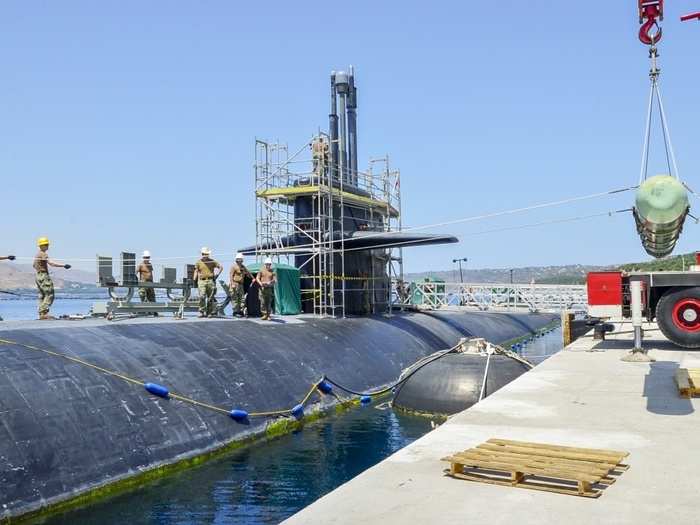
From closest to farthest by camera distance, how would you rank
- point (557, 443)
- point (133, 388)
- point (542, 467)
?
point (542, 467), point (557, 443), point (133, 388)

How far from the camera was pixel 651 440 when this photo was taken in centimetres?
830

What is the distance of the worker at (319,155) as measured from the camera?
1006 inches

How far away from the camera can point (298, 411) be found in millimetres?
15070

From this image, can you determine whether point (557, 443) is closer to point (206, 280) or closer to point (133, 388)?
point (133, 388)

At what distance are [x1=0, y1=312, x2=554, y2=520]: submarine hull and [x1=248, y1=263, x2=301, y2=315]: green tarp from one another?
3.01m

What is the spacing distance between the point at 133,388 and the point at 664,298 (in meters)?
13.2

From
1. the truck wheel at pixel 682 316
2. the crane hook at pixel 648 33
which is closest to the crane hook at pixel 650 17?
the crane hook at pixel 648 33

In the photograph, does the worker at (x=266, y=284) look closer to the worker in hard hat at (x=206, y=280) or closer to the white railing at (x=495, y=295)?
the worker in hard hat at (x=206, y=280)

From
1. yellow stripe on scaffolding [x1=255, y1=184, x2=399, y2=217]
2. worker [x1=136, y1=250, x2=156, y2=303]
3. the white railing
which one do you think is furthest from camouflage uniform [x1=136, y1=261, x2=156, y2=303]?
the white railing

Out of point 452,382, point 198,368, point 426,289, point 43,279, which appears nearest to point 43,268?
point 43,279

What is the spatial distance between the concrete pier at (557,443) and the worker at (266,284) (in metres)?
8.77

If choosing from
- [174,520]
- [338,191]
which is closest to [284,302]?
[338,191]

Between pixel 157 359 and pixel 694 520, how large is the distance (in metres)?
10.3

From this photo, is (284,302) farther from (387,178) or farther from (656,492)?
(656,492)
